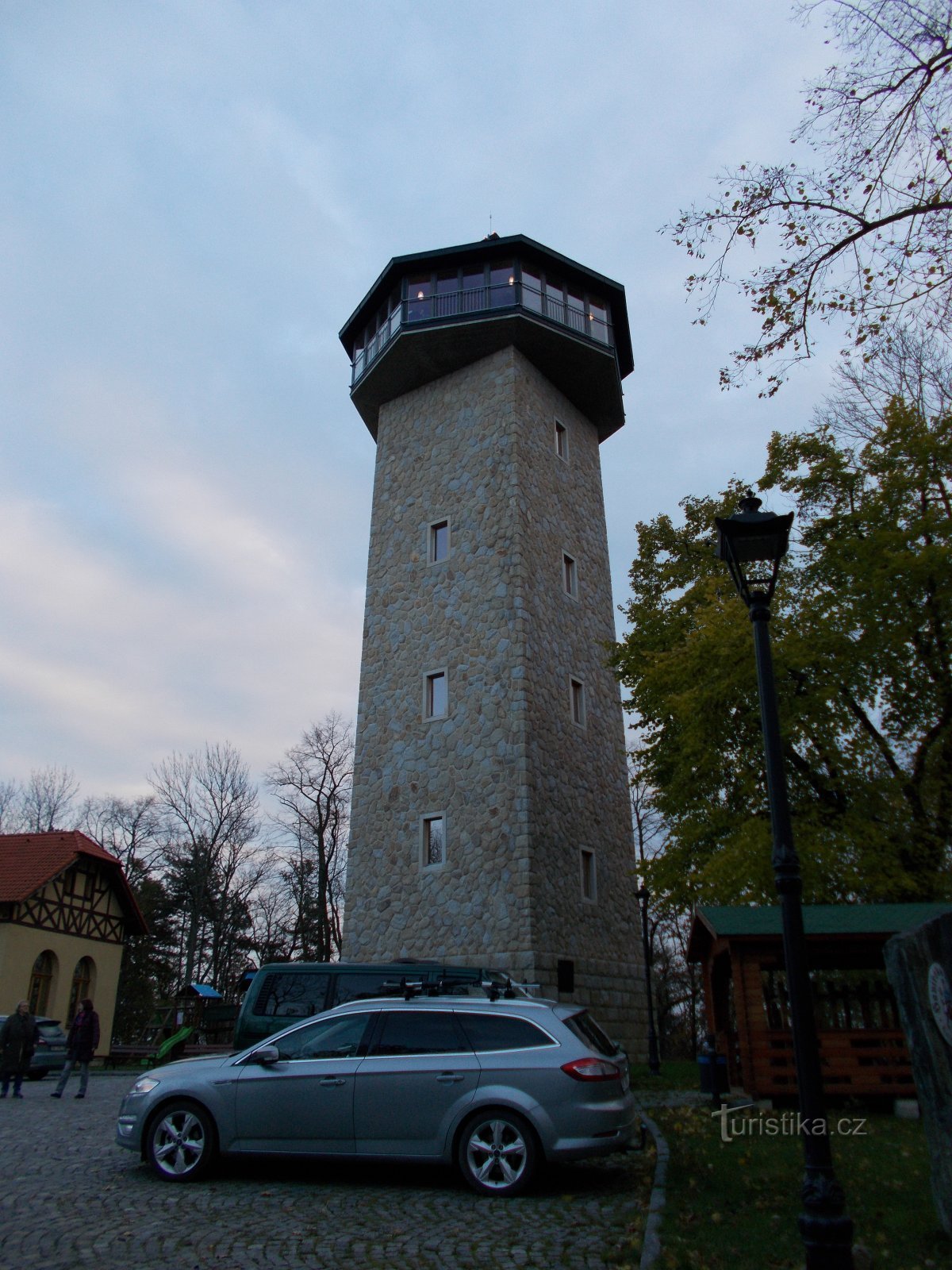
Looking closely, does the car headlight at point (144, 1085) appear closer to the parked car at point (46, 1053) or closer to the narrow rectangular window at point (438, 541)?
the parked car at point (46, 1053)

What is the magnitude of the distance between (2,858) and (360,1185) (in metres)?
25.9

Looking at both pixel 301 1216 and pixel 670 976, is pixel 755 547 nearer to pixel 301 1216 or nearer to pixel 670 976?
pixel 301 1216

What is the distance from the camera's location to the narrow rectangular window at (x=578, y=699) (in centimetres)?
2270

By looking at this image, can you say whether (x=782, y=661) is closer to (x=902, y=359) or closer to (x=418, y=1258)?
(x=902, y=359)

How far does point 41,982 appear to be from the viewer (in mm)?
28203

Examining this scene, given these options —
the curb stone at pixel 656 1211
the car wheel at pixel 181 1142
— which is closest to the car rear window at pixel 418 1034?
the car wheel at pixel 181 1142

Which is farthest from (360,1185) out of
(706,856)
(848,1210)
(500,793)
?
(500,793)

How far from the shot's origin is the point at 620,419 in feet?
92.4

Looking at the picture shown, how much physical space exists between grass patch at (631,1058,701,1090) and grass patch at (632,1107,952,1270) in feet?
24.8

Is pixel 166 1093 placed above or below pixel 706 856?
below

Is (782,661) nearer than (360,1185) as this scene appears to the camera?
No

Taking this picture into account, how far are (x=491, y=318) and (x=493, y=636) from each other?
8543mm

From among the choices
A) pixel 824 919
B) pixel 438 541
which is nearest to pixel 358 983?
pixel 824 919

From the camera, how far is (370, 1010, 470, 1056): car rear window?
7457mm
